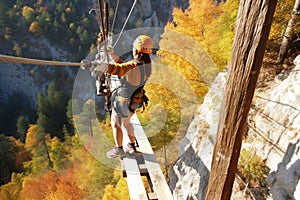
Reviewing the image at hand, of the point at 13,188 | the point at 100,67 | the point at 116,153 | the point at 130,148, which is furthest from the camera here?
the point at 13,188

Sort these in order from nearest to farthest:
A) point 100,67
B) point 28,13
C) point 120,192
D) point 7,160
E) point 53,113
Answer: point 100,67
point 120,192
point 7,160
point 53,113
point 28,13

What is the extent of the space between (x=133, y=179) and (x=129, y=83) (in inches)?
59.7

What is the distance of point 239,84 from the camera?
2025mm

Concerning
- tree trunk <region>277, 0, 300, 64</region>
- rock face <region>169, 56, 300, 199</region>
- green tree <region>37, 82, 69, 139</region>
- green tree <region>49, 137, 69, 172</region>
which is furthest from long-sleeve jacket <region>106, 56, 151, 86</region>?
green tree <region>37, 82, 69, 139</region>

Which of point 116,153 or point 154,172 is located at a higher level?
point 116,153

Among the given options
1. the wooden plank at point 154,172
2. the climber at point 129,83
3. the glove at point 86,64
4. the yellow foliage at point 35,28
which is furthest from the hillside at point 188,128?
the yellow foliage at point 35,28

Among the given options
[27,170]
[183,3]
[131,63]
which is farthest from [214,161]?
[183,3]

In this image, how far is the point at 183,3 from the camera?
71938 mm

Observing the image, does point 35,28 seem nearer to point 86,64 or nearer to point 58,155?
point 58,155

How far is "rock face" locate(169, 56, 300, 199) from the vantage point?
3127 mm

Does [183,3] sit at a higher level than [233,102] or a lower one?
higher

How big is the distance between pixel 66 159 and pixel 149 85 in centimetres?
2253

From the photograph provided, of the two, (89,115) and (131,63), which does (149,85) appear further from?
(89,115)

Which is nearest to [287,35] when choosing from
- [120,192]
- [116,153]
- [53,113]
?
[116,153]
